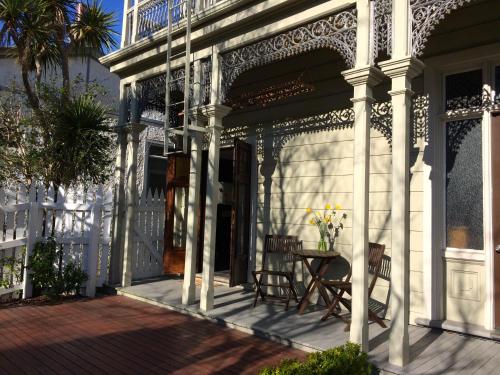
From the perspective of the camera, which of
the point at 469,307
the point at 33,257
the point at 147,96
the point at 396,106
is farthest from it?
the point at 147,96

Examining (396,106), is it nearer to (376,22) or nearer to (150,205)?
(376,22)

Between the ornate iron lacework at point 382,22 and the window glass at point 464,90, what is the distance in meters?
1.34

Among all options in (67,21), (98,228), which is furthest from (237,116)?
(67,21)

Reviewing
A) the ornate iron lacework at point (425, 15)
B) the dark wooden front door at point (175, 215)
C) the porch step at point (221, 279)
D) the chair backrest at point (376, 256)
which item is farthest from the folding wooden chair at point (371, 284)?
the dark wooden front door at point (175, 215)

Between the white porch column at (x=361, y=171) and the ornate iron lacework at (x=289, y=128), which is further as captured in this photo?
the ornate iron lacework at (x=289, y=128)

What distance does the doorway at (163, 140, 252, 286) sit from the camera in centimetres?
616

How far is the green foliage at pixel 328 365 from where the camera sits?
2281 mm

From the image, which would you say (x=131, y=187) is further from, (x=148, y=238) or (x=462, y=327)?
(x=462, y=327)

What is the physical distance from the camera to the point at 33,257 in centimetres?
562

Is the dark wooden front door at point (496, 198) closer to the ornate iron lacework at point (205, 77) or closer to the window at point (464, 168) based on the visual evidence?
the window at point (464, 168)

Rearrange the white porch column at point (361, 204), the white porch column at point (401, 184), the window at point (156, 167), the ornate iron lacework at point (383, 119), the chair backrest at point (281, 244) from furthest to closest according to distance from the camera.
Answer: the window at point (156, 167), the chair backrest at point (281, 244), the ornate iron lacework at point (383, 119), the white porch column at point (361, 204), the white porch column at point (401, 184)

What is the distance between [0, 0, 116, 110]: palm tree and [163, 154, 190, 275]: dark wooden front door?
2226 millimetres

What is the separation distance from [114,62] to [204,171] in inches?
92.7

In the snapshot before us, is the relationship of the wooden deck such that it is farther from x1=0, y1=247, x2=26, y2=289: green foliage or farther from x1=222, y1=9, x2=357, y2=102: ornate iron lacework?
x1=222, y1=9, x2=357, y2=102: ornate iron lacework
